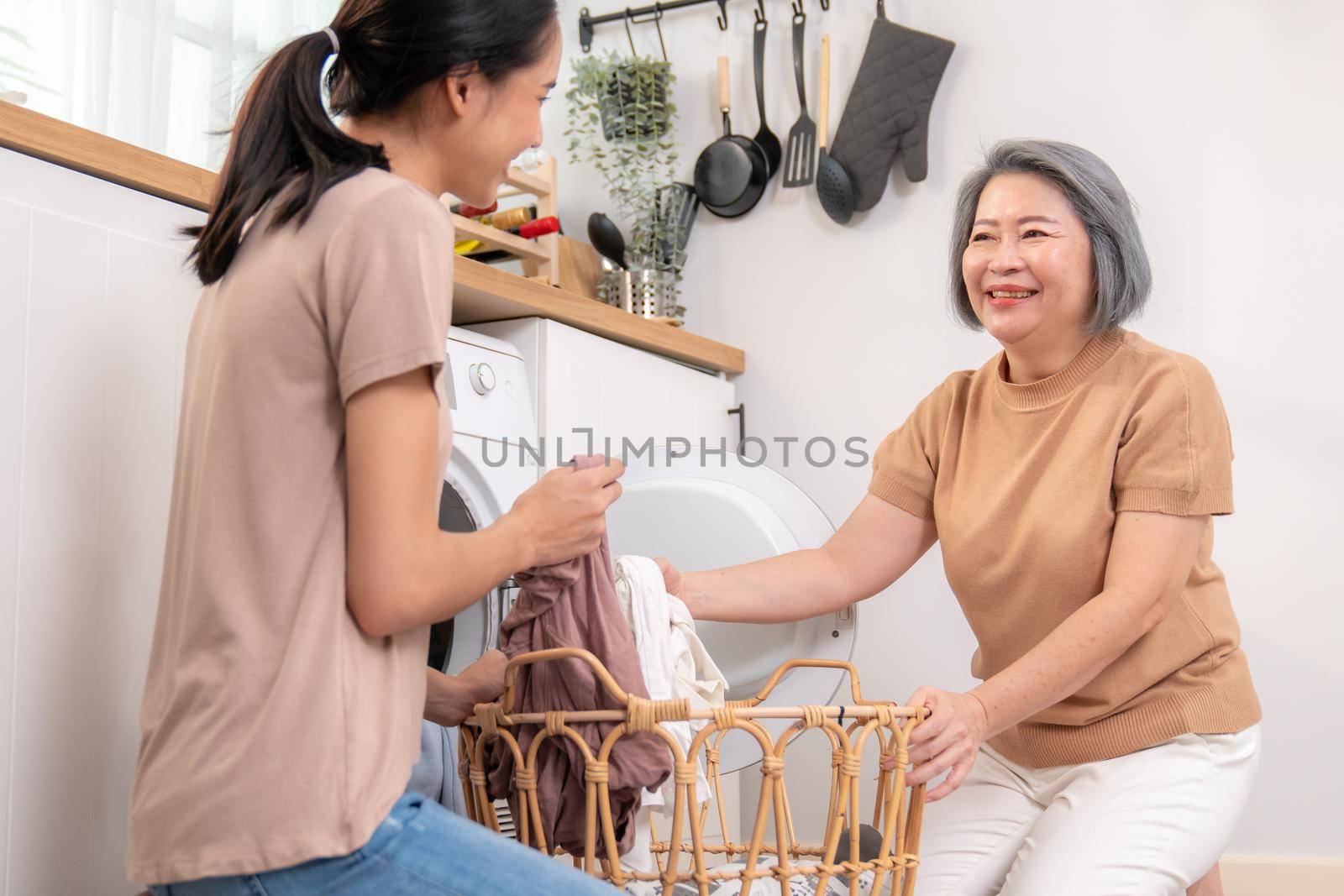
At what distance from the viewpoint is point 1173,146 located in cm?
224

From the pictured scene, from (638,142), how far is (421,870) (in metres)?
2.13

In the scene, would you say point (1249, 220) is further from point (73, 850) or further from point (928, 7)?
point (73, 850)

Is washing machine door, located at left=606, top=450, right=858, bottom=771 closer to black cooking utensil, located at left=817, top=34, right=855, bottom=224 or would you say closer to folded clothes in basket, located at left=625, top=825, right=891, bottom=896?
folded clothes in basket, located at left=625, top=825, right=891, bottom=896

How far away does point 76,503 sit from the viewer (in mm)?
1207

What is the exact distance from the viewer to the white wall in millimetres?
2072

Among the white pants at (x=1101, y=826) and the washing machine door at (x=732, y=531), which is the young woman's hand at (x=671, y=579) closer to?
the washing machine door at (x=732, y=531)

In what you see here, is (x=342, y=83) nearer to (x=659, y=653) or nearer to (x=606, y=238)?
(x=659, y=653)

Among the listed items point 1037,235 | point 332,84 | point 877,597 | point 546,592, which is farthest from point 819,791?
point 332,84

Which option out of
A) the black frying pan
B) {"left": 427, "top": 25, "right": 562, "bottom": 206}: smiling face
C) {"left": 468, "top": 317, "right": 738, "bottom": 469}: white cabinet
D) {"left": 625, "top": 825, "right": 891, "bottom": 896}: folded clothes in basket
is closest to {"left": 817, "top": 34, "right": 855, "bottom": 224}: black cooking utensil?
the black frying pan

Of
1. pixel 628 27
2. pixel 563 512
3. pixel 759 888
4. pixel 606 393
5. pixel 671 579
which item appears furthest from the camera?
pixel 628 27

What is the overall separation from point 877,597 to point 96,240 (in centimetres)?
165

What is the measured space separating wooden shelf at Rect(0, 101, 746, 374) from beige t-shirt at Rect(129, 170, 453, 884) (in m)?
0.38

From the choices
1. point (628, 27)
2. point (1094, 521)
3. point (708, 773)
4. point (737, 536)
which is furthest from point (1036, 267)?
point (628, 27)

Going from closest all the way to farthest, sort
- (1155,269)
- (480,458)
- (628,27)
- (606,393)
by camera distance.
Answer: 1. (480,458)
2. (606,393)
3. (1155,269)
4. (628,27)
